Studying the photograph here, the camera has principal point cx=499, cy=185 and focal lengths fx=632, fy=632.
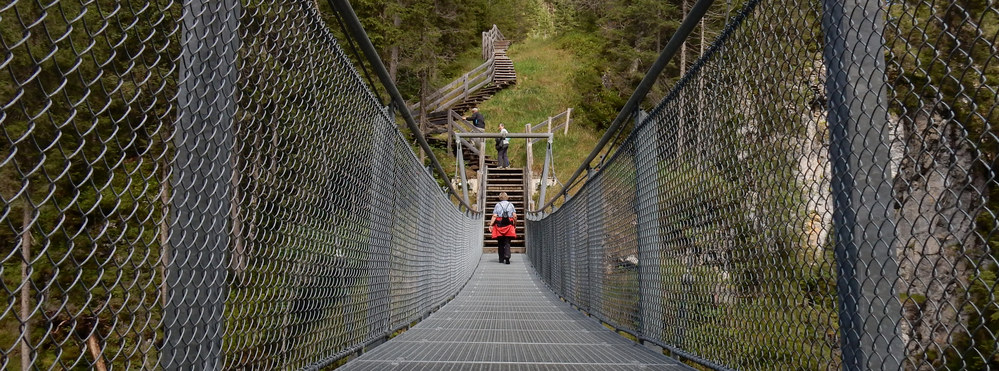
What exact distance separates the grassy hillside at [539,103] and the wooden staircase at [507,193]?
90 centimetres

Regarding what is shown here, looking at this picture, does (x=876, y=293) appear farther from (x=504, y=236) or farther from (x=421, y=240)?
(x=504, y=236)

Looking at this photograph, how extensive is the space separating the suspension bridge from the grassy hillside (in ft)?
A: 40.7

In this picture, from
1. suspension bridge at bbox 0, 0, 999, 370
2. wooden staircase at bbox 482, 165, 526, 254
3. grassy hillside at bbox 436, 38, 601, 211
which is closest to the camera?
suspension bridge at bbox 0, 0, 999, 370

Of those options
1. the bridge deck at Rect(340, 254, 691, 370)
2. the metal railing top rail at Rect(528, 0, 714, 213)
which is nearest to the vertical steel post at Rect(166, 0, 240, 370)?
the bridge deck at Rect(340, 254, 691, 370)

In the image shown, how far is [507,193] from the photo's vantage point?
52.4ft

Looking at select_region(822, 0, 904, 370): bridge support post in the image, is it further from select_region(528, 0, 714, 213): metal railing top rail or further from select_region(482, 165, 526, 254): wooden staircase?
select_region(482, 165, 526, 254): wooden staircase

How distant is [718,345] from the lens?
8.46ft

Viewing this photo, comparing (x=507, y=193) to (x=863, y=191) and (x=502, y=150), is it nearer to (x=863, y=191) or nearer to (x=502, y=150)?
(x=502, y=150)

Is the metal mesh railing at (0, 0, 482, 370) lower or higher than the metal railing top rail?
lower

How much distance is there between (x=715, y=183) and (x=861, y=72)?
3.70 ft

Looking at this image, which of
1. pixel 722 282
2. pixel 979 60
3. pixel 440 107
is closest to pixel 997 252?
pixel 979 60

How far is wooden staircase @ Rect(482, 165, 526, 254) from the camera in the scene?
1532 cm

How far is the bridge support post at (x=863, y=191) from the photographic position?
154 cm

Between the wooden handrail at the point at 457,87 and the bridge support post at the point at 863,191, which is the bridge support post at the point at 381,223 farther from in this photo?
the wooden handrail at the point at 457,87
